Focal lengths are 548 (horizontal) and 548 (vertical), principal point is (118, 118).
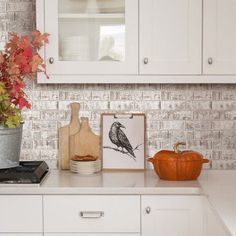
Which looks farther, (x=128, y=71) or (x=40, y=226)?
(x=128, y=71)

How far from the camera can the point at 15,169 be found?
2.79 metres

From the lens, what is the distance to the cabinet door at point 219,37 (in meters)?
2.84

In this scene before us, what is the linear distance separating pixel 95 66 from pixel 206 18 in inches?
24.8

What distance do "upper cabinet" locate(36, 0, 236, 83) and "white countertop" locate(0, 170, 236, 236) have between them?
519mm

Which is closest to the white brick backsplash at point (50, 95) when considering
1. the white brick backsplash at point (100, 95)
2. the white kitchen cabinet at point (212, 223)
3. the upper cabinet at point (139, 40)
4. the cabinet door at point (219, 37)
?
the white brick backsplash at point (100, 95)

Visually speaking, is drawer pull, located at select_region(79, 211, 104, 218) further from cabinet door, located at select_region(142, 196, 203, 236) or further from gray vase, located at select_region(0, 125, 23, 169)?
gray vase, located at select_region(0, 125, 23, 169)

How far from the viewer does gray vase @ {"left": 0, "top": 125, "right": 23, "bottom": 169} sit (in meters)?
2.74

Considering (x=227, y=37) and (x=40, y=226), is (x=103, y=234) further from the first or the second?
(x=227, y=37)

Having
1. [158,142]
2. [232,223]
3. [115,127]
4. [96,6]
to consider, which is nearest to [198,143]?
[158,142]

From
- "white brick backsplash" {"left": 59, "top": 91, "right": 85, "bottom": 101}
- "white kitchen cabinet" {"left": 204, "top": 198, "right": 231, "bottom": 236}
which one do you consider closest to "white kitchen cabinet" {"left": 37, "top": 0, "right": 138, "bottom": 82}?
"white brick backsplash" {"left": 59, "top": 91, "right": 85, "bottom": 101}

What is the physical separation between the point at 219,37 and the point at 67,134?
1.04 meters

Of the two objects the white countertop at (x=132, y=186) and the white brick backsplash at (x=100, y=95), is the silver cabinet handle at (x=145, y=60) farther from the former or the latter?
the white countertop at (x=132, y=186)

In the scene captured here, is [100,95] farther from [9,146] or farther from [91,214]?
[91,214]

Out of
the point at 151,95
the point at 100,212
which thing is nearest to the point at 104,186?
the point at 100,212
